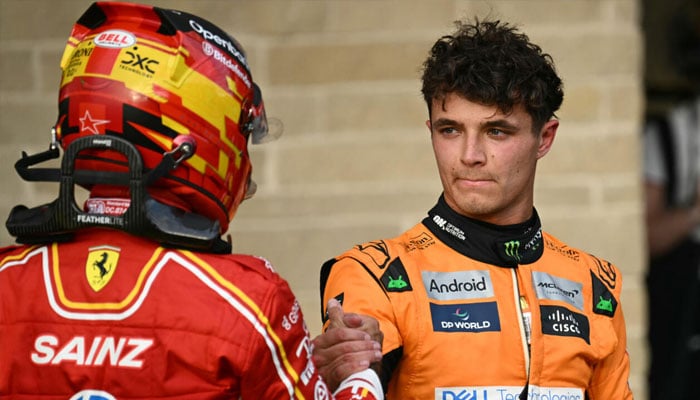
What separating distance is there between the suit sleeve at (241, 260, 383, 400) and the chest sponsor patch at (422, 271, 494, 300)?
50 centimetres

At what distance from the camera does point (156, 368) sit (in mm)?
2199


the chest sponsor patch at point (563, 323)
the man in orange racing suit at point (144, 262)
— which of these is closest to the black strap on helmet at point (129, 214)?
the man in orange racing suit at point (144, 262)

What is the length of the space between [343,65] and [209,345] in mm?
2611

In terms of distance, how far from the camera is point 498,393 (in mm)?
2693

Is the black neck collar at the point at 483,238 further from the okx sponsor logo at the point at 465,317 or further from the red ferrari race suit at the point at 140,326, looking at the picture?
the red ferrari race suit at the point at 140,326

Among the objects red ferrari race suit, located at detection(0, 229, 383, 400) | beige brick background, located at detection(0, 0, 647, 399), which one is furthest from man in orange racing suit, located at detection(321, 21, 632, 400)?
beige brick background, located at detection(0, 0, 647, 399)

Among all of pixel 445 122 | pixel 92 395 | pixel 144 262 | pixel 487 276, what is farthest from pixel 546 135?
pixel 92 395

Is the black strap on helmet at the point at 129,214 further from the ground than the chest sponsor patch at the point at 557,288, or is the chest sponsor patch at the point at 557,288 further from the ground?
the black strap on helmet at the point at 129,214

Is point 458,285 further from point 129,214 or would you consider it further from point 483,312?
point 129,214

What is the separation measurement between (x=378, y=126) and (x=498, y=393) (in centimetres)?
211

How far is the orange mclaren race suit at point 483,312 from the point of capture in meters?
2.68

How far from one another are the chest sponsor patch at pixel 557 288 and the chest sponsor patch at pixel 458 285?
14cm

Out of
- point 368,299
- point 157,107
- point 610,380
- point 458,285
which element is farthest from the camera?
point 610,380

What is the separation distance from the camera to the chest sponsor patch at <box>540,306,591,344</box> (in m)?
2.82
